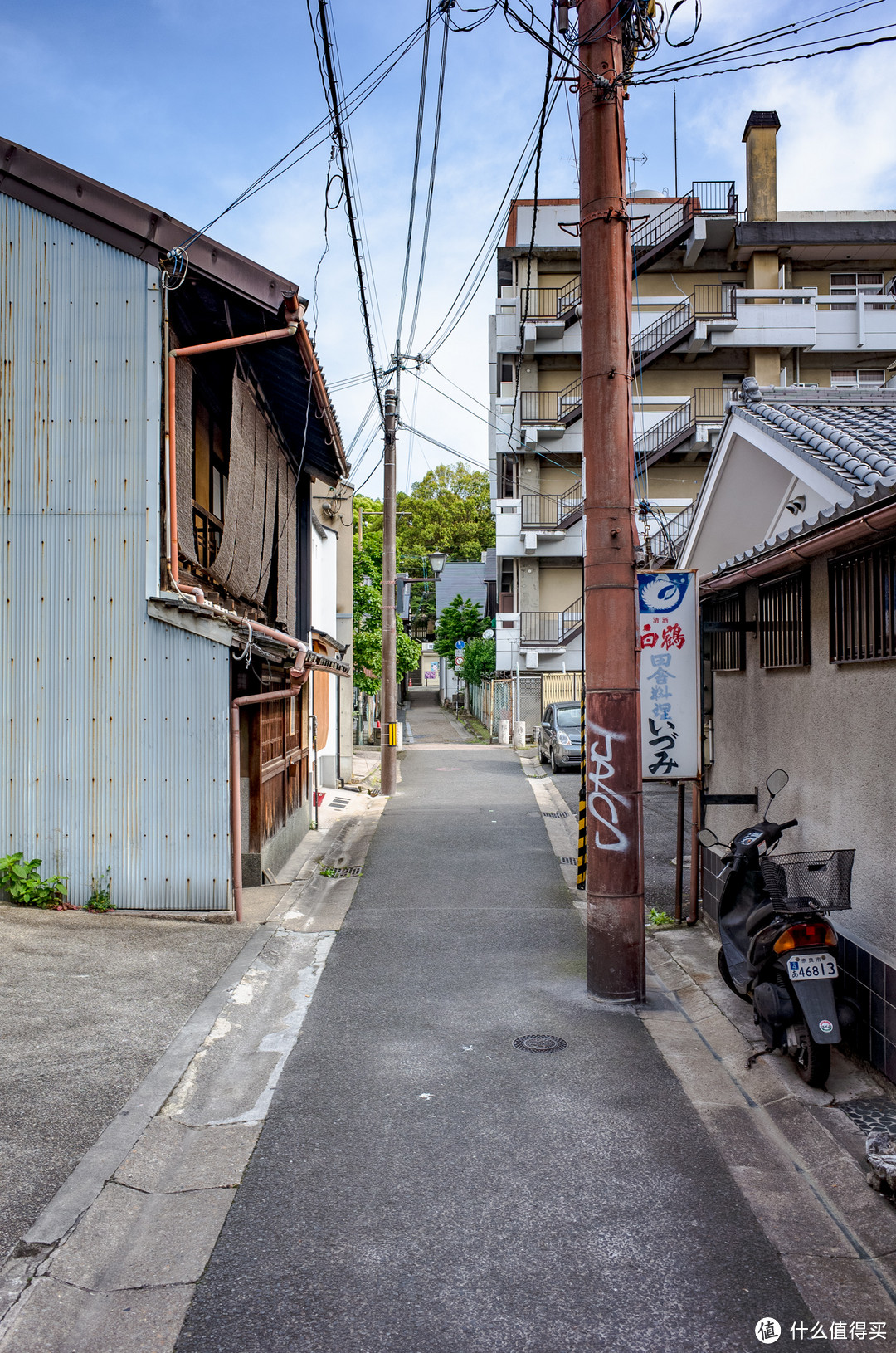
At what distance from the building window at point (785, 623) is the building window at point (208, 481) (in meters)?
6.05

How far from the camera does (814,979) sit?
5.22 m

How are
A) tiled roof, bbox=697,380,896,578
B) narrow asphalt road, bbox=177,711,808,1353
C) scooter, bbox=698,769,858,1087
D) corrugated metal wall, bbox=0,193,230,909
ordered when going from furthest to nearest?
corrugated metal wall, bbox=0,193,230,909 < tiled roof, bbox=697,380,896,578 < scooter, bbox=698,769,858,1087 < narrow asphalt road, bbox=177,711,808,1353

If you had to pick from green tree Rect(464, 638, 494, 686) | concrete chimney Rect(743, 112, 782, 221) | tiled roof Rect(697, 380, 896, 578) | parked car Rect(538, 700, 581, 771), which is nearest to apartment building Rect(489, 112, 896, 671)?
concrete chimney Rect(743, 112, 782, 221)

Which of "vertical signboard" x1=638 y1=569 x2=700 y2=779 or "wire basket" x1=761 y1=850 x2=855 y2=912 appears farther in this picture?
"vertical signboard" x1=638 y1=569 x2=700 y2=779

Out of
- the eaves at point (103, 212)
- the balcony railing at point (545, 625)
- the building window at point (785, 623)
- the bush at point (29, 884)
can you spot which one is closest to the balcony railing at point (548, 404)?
the balcony railing at point (545, 625)

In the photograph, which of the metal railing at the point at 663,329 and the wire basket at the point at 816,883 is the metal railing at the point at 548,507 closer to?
the metal railing at the point at 663,329

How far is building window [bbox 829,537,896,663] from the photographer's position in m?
5.61

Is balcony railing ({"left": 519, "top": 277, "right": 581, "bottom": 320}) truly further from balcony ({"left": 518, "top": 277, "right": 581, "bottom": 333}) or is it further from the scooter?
the scooter

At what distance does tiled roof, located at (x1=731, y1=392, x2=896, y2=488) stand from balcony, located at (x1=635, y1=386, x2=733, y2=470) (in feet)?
73.1

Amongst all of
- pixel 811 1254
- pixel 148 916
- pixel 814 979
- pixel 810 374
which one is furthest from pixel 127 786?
pixel 810 374

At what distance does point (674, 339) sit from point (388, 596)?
723 inches

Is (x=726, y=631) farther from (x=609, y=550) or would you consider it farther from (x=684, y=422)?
(x=684, y=422)

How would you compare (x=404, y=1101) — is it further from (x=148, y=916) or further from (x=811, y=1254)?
(x=148, y=916)

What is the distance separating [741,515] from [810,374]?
2668 cm
